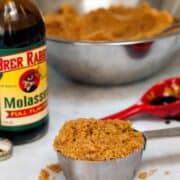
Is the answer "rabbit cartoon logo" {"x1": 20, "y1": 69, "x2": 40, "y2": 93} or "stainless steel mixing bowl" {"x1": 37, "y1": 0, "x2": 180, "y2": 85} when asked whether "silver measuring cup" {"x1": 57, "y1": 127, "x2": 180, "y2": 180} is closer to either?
"rabbit cartoon logo" {"x1": 20, "y1": 69, "x2": 40, "y2": 93}

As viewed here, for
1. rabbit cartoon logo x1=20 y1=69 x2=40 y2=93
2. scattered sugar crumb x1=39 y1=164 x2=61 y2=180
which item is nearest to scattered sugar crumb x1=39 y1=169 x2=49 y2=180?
scattered sugar crumb x1=39 y1=164 x2=61 y2=180

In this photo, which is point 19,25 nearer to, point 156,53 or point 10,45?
point 10,45

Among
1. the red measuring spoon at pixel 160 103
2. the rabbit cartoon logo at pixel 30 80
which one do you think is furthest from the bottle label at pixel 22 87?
the red measuring spoon at pixel 160 103

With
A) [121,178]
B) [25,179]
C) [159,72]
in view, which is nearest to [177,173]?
[121,178]

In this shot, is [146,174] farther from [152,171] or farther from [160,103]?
[160,103]

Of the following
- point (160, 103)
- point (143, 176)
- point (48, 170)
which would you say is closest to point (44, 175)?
point (48, 170)

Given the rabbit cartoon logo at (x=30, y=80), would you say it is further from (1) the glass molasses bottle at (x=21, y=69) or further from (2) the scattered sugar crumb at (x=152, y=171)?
(2) the scattered sugar crumb at (x=152, y=171)

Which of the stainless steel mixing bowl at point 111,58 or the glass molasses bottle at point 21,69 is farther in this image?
the stainless steel mixing bowl at point 111,58
